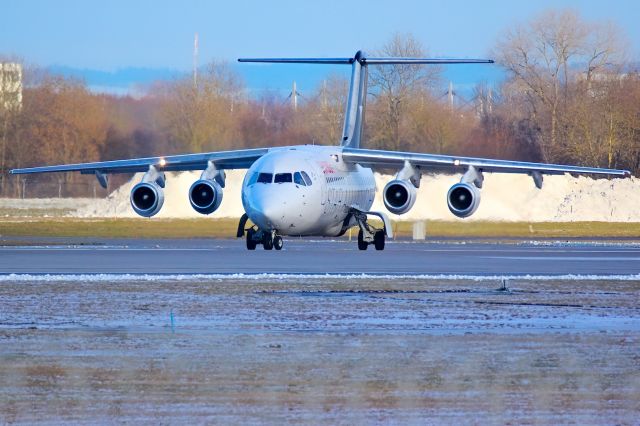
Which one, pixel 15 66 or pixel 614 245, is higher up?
pixel 15 66

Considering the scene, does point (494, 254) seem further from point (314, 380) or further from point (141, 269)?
point (314, 380)

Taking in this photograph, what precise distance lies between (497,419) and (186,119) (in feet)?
187

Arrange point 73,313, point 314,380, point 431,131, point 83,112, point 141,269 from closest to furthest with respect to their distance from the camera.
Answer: point 314,380 < point 73,313 < point 141,269 < point 431,131 < point 83,112

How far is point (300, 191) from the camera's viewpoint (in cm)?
3412

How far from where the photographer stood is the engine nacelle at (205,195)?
120ft

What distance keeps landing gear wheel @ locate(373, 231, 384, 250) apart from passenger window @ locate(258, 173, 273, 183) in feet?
14.8

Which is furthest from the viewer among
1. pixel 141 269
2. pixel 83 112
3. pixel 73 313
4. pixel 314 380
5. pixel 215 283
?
pixel 83 112

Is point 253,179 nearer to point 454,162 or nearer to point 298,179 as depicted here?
point 298,179

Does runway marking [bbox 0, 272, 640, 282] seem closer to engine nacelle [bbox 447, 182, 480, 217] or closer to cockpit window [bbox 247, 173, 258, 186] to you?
cockpit window [bbox 247, 173, 258, 186]

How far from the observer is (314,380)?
11.2 metres

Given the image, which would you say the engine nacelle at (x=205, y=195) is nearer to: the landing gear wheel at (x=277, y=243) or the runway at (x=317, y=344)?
the landing gear wheel at (x=277, y=243)

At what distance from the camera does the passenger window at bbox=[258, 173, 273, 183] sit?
33.9m

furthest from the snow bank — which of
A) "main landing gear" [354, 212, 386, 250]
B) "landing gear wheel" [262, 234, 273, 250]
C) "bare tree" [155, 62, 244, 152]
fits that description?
"landing gear wheel" [262, 234, 273, 250]

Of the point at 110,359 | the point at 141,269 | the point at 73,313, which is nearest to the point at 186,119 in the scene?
the point at 141,269
